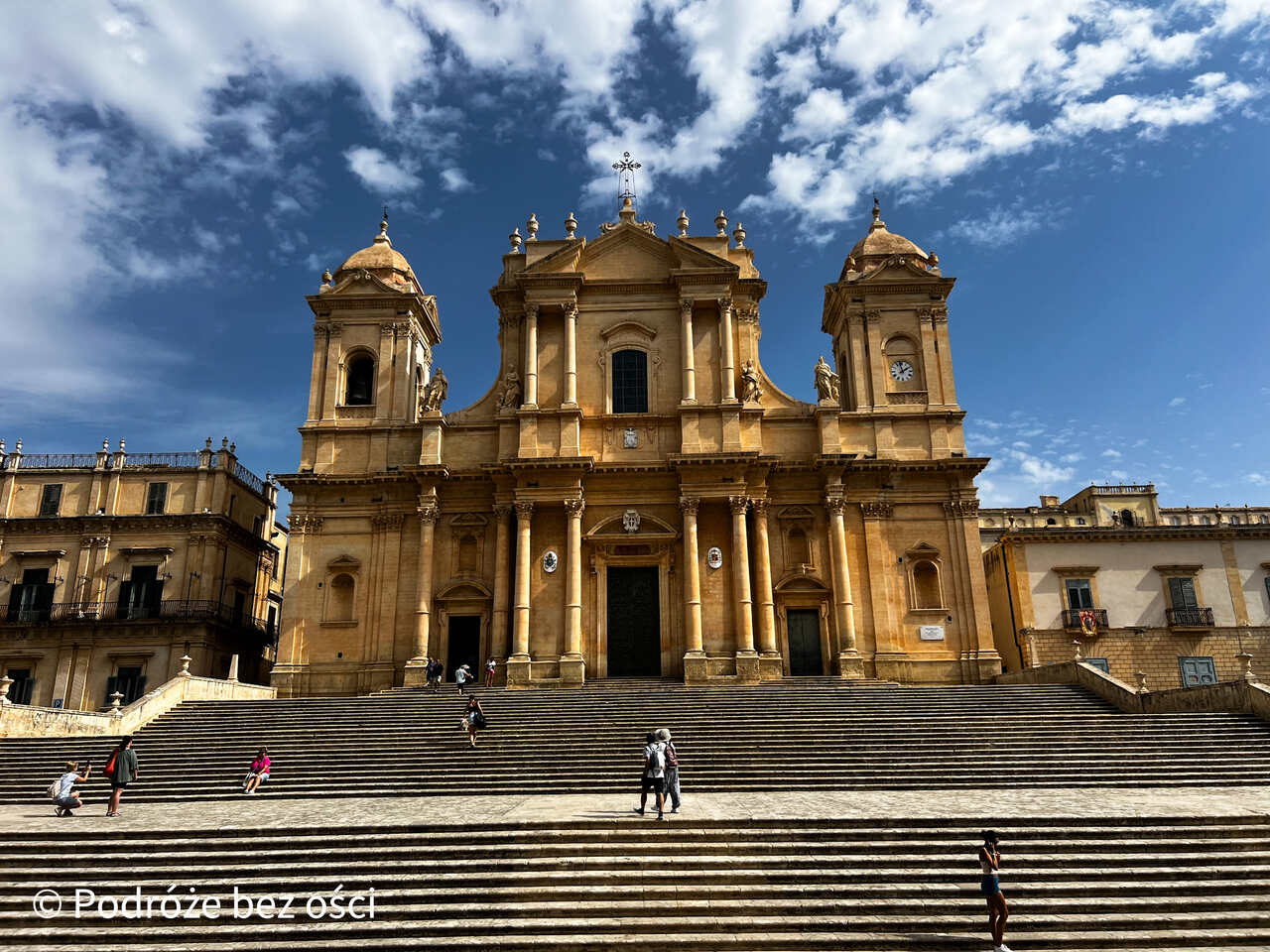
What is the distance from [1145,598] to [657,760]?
2727 cm

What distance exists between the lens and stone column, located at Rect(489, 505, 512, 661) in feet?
94.6

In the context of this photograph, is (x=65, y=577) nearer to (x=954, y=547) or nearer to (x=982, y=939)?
(x=954, y=547)

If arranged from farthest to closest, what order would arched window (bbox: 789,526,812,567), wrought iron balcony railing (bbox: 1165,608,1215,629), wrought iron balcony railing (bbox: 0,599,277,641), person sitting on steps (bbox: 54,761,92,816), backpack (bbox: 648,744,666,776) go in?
wrought iron balcony railing (bbox: 0,599,277,641) < wrought iron balcony railing (bbox: 1165,608,1215,629) < arched window (bbox: 789,526,812,567) < person sitting on steps (bbox: 54,761,92,816) < backpack (bbox: 648,744,666,776)

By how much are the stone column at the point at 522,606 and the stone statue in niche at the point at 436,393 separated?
5.09 meters

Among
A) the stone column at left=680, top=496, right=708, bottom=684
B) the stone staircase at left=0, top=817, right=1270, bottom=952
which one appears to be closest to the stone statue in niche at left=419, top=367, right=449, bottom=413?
the stone column at left=680, top=496, right=708, bottom=684

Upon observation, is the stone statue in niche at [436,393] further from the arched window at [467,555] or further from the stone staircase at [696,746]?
the stone staircase at [696,746]

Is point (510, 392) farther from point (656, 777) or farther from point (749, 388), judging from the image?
point (656, 777)

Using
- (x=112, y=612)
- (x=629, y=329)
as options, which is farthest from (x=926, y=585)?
(x=112, y=612)

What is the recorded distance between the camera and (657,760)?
1352 cm

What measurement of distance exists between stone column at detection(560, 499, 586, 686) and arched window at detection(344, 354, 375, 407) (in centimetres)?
926

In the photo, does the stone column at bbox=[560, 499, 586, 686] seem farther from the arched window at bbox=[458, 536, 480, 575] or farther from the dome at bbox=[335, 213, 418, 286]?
the dome at bbox=[335, 213, 418, 286]

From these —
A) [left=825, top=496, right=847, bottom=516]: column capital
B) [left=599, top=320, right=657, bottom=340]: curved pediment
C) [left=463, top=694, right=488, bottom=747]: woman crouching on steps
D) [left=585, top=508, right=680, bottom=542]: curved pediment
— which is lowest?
[left=463, top=694, right=488, bottom=747]: woman crouching on steps

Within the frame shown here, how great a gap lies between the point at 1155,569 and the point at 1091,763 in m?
19.4

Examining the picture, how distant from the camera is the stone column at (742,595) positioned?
27.9 metres
